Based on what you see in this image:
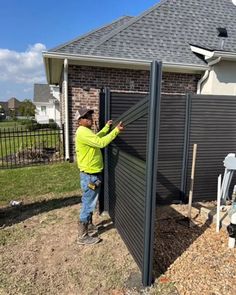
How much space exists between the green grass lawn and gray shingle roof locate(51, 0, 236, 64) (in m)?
3.47

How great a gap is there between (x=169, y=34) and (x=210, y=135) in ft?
19.0

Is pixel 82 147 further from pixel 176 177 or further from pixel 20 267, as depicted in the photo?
pixel 176 177

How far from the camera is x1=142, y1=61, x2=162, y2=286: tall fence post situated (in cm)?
243

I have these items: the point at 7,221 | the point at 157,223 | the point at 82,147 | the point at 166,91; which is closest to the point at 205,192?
the point at 157,223

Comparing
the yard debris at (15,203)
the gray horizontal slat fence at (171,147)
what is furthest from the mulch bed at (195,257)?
the yard debris at (15,203)

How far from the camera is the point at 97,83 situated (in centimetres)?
789

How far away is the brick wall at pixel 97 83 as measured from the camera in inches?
304

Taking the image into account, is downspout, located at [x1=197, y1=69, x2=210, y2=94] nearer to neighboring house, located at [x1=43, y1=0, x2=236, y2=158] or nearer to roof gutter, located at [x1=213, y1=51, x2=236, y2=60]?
neighboring house, located at [x1=43, y1=0, x2=236, y2=158]

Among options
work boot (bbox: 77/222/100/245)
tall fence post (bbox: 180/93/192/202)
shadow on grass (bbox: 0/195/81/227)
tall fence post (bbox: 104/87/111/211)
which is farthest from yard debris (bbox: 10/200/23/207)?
tall fence post (bbox: 180/93/192/202)

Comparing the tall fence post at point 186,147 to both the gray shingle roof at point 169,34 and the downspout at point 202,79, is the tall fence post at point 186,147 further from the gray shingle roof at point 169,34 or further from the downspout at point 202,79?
the downspout at point 202,79

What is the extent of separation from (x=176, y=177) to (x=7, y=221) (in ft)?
10.3

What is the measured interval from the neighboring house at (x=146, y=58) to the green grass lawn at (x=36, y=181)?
1073 mm

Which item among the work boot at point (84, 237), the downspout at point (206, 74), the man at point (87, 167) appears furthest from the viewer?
the downspout at point (206, 74)

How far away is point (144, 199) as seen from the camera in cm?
266
